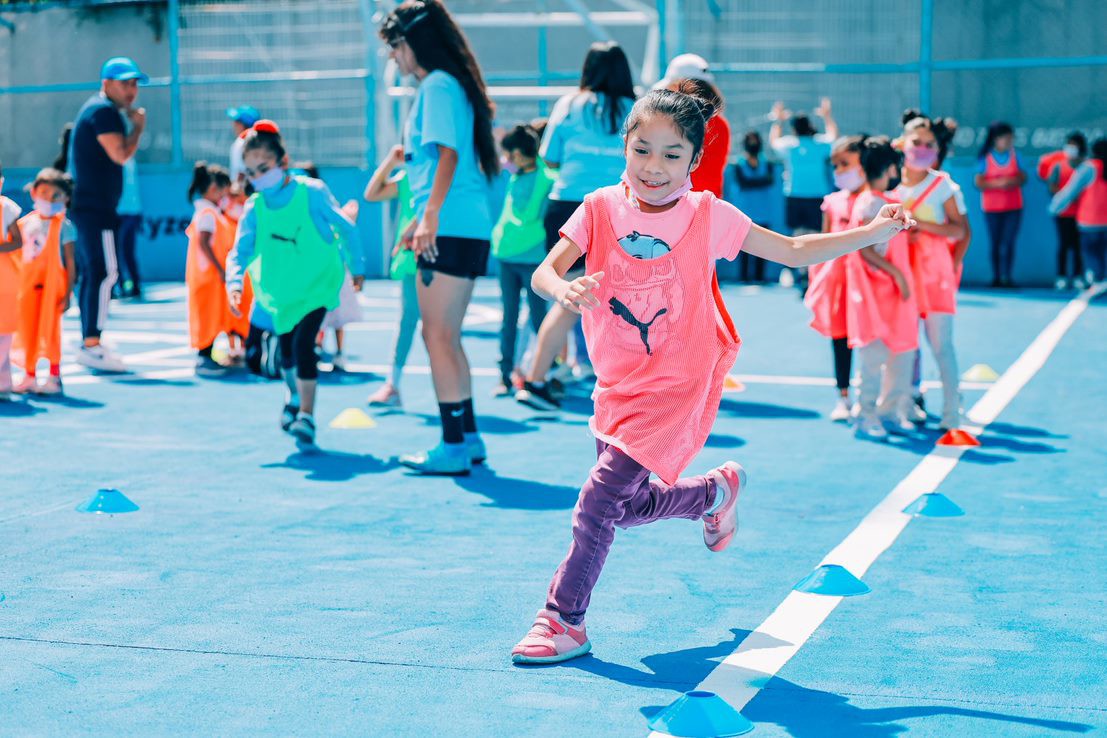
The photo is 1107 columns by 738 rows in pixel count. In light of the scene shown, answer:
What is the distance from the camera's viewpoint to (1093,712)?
3.64 m

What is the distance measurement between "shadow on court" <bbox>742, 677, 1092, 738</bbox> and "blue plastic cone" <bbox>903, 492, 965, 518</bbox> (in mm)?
2324

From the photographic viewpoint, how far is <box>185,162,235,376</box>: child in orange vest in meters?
10.9

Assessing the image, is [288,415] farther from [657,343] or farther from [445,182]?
[657,343]

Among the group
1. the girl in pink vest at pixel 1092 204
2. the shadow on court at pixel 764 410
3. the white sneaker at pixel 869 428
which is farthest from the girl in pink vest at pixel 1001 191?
the white sneaker at pixel 869 428

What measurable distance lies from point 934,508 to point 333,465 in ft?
9.38

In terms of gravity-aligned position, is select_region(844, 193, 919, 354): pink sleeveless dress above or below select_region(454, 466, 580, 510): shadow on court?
above

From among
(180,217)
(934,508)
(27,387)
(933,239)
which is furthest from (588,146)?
(180,217)

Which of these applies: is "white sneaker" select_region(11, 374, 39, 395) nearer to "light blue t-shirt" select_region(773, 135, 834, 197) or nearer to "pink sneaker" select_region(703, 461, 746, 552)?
"pink sneaker" select_region(703, 461, 746, 552)

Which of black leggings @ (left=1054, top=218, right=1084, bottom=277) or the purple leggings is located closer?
the purple leggings

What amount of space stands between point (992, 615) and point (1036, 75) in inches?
608

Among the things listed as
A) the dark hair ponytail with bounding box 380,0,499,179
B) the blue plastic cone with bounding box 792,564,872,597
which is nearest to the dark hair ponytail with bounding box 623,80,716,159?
the blue plastic cone with bounding box 792,564,872,597

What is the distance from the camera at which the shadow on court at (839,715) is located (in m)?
3.54

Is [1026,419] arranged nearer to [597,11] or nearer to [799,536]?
[799,536]

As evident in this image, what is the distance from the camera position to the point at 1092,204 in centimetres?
1691
